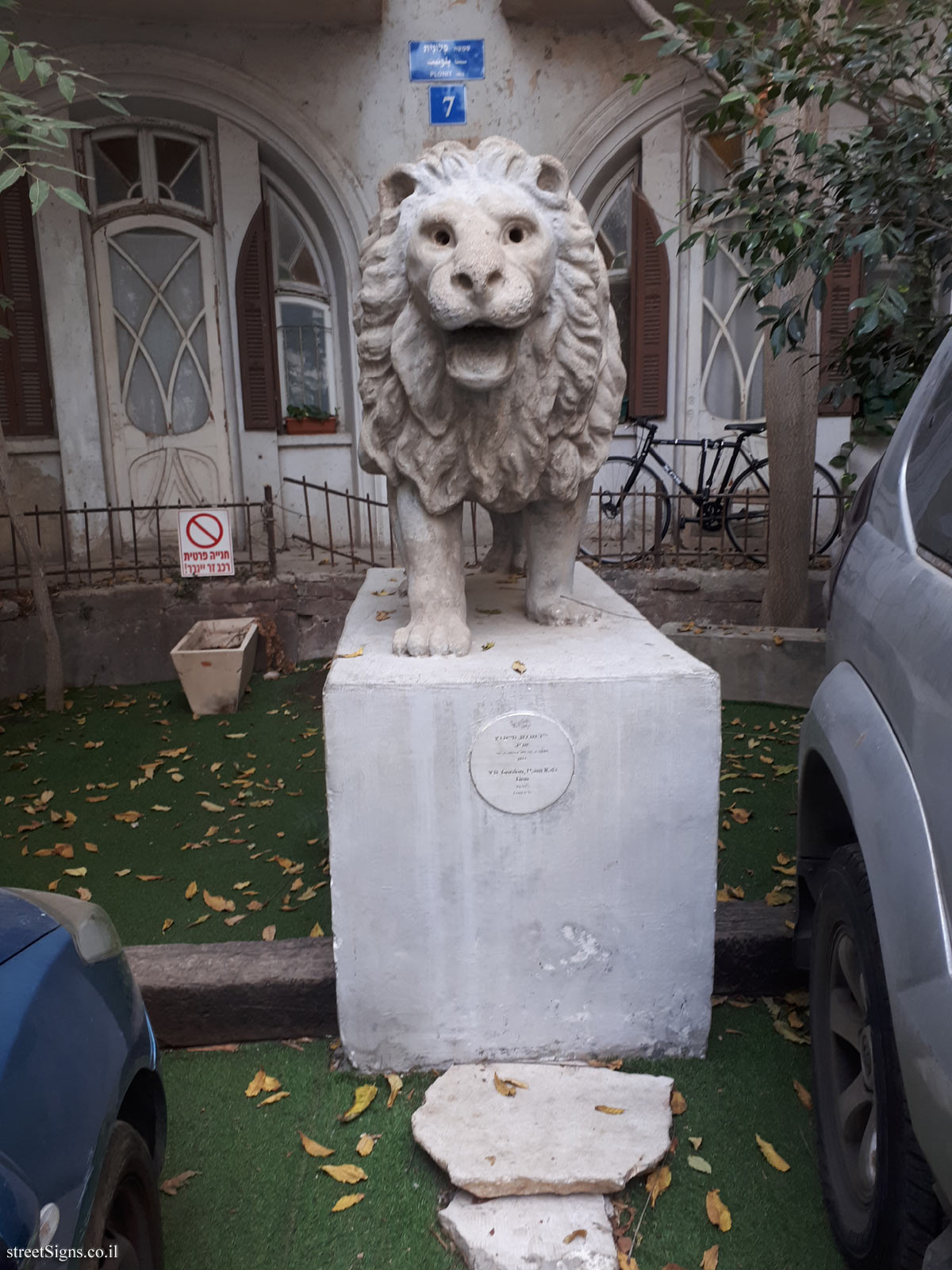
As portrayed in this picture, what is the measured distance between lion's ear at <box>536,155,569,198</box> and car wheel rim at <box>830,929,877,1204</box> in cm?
168

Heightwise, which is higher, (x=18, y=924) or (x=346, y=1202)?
(x=18, y=924)

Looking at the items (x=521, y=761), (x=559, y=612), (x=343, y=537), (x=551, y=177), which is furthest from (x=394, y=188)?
(x=343, y=537)

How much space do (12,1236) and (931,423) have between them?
1.79 meters

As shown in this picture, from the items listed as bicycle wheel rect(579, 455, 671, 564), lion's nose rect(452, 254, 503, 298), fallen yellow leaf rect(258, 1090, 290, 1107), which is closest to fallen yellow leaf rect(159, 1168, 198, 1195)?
fallen yellow leaf rect(258, 1090, 290, 1107)

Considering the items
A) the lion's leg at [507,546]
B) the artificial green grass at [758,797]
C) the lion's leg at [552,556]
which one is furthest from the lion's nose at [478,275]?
the artificial green grass at [758,797]

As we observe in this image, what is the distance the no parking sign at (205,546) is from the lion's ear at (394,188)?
138 inches

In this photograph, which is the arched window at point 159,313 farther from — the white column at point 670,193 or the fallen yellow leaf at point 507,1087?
the fallen yellow leaf at point 507,1087

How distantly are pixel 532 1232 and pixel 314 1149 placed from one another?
1.73ft

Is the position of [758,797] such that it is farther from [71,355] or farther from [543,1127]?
[71,355]

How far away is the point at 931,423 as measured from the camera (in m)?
1.69

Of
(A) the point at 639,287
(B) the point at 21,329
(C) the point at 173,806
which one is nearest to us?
(C) the point at 173,806

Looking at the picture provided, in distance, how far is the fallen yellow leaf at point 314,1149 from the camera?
2.01 meters

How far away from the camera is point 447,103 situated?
673 cm

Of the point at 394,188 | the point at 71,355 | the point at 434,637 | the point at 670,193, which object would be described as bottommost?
the point at 434,637
